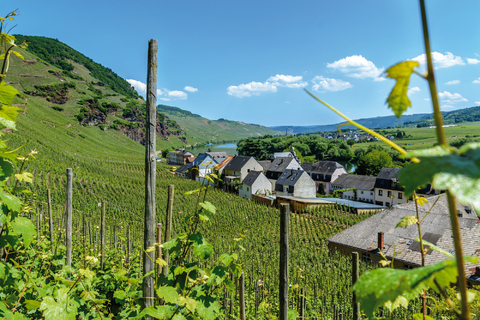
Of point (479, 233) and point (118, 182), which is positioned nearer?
point (479, 233)

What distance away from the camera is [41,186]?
18.9m

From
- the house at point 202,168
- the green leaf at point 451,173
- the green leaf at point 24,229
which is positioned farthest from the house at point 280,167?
the green leaf at point 451,173

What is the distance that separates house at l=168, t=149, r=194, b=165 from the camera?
6847 centimetres

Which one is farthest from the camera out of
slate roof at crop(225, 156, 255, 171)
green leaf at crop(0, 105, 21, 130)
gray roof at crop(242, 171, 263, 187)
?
slate roof at crop(225, 156, 255, 171)

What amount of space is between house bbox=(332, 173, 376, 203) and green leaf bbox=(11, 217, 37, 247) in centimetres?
3941

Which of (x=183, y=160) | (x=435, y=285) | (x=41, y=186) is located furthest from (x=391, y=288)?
(x=183, y=160)

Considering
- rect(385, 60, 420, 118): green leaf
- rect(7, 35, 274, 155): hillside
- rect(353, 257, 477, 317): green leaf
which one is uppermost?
rect(7, 35, 274, 155): hillside

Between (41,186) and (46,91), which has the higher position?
(46,91)

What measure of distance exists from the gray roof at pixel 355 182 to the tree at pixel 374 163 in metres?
10.6

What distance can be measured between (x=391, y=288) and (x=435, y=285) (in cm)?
14

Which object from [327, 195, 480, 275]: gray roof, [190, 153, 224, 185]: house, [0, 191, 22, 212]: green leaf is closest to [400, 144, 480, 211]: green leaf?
[190, 153, 224, 185]: house

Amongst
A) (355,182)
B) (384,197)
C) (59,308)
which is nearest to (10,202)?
(59,308)

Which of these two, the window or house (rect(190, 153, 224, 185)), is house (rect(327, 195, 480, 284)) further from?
house (rect(190, 153, 224, 185))

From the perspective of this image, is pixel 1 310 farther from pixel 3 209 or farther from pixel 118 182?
pixel 118 182
